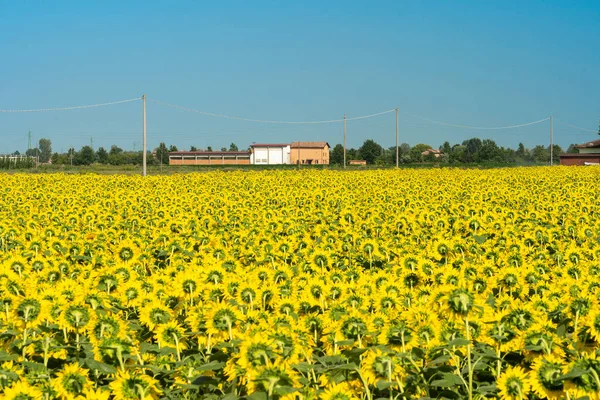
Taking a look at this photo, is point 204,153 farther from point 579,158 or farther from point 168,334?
point 168,334

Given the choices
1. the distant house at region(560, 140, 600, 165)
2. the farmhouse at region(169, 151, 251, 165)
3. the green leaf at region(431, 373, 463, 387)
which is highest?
the farmhouse at region(169, 151, 251, 165)

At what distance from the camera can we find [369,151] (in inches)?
4867

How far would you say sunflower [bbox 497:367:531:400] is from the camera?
10.5 ft

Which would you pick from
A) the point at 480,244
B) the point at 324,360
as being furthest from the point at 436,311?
the point at 480,244

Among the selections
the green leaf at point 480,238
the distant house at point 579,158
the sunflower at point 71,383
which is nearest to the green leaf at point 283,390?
the sunflower at point 71,383

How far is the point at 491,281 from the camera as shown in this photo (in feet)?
17.9

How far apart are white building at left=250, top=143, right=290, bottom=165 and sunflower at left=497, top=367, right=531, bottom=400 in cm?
11655

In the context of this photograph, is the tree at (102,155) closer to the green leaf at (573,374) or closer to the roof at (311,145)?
the roof at (311,145)

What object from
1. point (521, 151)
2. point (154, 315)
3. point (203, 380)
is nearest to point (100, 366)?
point (203, 380)

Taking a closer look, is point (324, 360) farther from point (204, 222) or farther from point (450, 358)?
point (204, 222)

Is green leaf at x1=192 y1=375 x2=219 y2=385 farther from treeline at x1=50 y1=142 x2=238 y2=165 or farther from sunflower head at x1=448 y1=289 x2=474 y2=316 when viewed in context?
treeline at x1=50 y1=142 x2=238 y2=165

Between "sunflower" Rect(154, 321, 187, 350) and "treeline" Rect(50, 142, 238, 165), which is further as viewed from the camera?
"treeline" Rect(50, 142, 238, 165)

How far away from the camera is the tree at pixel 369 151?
122688 mm

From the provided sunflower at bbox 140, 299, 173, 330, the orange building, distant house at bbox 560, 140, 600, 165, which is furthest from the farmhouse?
sunflower at bbox 140, 299, 173, 330
